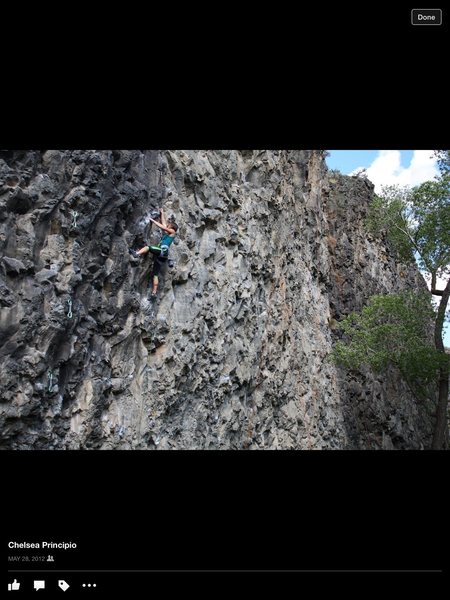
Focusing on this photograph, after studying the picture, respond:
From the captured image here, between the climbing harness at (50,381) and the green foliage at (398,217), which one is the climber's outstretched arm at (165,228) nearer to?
the climbing harness at (50,381)

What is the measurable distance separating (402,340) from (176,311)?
8133mm

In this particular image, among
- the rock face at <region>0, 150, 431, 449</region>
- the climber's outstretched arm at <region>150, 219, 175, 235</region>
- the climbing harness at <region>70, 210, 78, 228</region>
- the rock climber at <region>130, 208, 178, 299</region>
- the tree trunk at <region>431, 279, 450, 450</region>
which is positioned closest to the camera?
the rock face at <region>0, 150, 431, 449</region>

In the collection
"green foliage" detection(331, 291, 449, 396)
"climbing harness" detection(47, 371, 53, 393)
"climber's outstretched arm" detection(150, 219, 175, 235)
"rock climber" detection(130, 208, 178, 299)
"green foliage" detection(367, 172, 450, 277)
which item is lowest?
"climbing harness" detection(47, 371, 53, 393)

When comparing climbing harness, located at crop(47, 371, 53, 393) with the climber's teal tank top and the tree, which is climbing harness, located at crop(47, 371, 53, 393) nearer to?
the climber's teal tank top

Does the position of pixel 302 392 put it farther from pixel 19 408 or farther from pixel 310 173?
pixel 19 408

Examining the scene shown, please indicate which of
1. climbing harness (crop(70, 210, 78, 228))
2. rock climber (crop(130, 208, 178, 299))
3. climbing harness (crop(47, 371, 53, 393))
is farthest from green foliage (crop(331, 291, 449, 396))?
climbing harness (crop(47, 371, 53, 393))

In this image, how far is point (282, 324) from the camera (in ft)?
52.0

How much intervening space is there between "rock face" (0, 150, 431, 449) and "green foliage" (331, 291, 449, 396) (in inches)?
81.6

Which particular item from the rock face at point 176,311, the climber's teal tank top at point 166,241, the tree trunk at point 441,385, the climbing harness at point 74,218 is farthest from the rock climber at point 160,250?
the tree trunk at point 441,385

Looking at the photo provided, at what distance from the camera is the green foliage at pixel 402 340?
14805 millimetres

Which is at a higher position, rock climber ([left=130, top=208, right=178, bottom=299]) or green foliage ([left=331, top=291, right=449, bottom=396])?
rock climber ([left=130, top=208, right=178, bottom=299])

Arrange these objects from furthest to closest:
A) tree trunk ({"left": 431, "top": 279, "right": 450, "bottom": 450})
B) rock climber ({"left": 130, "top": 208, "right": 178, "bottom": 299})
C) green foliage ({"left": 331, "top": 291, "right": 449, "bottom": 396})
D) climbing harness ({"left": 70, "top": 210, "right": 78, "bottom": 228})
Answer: green foliage ({"left": 331, "top": 291, "right": 449, "bottom": 396}) < tree trunk ({"left": 431, "top": 279, "right": 450, "bottom": 450}) < rock climber ({"left": 130, "top": 208, "right": 178, "bottom": 299}) < climbing harness ({"left": 70, "top": 210, "right": 78, "bottom": 228})

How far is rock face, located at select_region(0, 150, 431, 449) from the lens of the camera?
780cm
